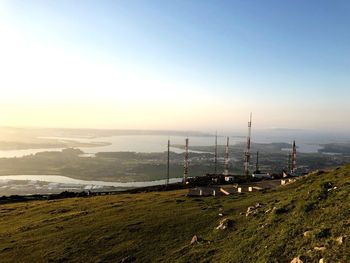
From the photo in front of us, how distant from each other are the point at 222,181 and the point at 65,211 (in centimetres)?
4051

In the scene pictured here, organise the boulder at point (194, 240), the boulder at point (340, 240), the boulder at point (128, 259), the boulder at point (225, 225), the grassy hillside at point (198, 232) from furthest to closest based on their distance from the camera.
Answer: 1. the boulder at point (225, 225)
2. the boulder at point (194, 240)
3. the boulder at point (128, 259)
4. the grassy hillside at point (198, 232)
5. the boulder at point (340, 240)

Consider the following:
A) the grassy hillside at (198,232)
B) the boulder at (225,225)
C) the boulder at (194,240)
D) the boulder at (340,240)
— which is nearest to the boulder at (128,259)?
the grassy hillside at (198,232)

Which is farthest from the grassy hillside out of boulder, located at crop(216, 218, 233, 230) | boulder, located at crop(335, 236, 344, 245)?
boulder, located at crop(216, 218, 233, 230)

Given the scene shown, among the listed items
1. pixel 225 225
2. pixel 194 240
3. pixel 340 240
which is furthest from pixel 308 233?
pixel 194 240

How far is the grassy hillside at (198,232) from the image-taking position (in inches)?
785

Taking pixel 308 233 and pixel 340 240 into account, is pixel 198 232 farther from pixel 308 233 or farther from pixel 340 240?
pixel 340 240

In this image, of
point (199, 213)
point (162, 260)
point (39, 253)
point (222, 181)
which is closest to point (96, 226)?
point (39, 253)

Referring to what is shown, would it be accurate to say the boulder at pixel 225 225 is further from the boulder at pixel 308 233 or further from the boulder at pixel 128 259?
the boulder at pixel 308 233

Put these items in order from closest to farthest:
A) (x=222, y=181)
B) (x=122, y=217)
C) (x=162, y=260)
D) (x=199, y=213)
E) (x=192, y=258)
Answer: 1. (x=192, y=258)
2. (x=162, y=260)
3. (x=199, y=213)
4. (x=122, y=217)
5. (x=222, y=181)

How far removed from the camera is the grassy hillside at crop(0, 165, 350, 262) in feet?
65.4

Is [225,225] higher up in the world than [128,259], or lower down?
higher up

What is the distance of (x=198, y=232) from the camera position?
30891mm

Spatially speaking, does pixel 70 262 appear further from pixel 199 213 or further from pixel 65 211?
pixel 65 211

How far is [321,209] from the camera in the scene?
24.1m
